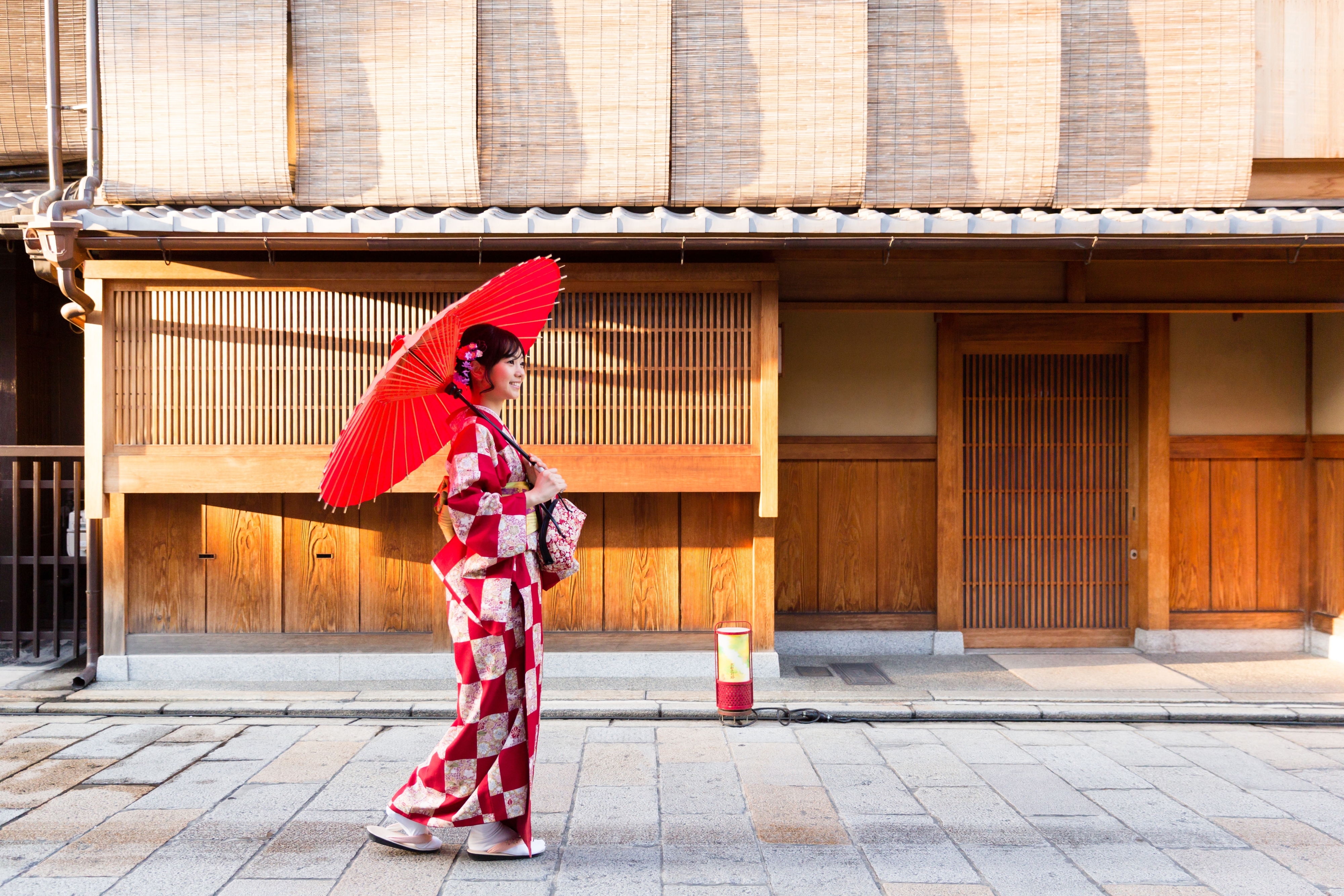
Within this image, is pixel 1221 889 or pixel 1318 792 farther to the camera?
pixel 1318 792

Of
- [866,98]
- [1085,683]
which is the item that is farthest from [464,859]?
[866,98]

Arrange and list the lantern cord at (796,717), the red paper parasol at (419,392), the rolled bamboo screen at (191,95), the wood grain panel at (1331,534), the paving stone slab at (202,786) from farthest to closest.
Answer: the wood grain panel at (1331,534), the rolled bamboo screen at (191,95), the lantern cord at (796,717), the paving stone slab at (202,786), the red paper parasol at (419,392)

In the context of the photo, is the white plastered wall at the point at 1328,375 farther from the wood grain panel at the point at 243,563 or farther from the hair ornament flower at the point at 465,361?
the wood grain panel at the point at 243,563

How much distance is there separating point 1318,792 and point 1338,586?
4255 millimetres

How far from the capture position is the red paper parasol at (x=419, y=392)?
391 cm

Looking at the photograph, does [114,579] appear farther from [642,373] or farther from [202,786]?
[642,373]

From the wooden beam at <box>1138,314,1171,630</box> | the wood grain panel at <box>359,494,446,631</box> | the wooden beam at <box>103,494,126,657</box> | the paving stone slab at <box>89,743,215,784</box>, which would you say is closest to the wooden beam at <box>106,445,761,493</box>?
the wooden beam at <box>103,494,126,657</box>

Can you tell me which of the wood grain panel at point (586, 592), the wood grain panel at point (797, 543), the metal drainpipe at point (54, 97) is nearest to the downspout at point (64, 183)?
the metal drainpipe at point (54, 97)

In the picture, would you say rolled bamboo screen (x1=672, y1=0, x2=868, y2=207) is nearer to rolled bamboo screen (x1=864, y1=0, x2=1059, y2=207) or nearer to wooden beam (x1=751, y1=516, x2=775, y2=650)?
rolled bamboo screen (x1=864, y1=0, x2=1059, y2=207)

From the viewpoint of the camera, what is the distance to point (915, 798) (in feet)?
16.9

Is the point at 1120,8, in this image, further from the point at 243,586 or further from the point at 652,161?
the point at 243,586

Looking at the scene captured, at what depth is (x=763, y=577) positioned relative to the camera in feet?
25.1

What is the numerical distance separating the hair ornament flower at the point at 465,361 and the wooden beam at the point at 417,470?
3231 mm

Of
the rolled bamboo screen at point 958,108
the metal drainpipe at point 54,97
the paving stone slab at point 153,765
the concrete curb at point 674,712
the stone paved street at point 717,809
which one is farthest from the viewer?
the rolled bamboo screen at point 958,108
